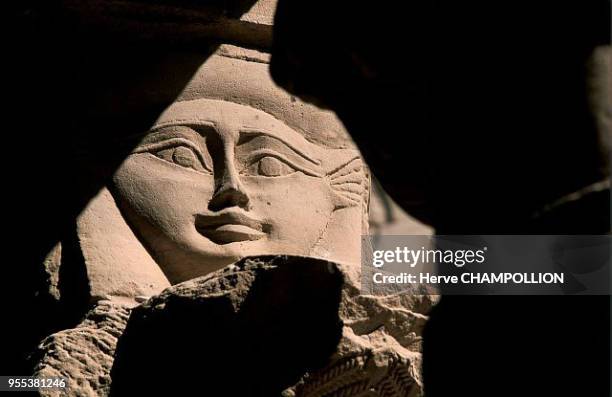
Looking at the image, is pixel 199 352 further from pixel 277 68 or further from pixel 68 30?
pixel 68 30

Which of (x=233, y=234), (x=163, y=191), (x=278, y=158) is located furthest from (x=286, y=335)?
(x=278, y=158)

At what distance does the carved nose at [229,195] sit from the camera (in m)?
4.77

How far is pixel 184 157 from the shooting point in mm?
4871

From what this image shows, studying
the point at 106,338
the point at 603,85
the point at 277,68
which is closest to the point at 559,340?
the point at 603,85

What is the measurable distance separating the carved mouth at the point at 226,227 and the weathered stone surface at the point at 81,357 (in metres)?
0.51

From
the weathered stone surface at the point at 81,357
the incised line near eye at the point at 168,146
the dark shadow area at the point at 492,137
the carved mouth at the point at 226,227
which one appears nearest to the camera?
the dark shadow area at the point at 492,137

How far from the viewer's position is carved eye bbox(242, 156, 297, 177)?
193 inches

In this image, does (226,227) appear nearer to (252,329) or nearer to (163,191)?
(163,191)

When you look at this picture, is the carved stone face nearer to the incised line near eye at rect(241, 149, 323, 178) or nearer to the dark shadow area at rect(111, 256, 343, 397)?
the incised line near eye at rect(241, 149, 323, 178)

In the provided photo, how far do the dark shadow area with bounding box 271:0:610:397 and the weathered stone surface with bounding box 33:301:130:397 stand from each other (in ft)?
4.61

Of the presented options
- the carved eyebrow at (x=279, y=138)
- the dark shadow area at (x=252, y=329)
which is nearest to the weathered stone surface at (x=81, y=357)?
the dark shadow area at (x=252, y=329)

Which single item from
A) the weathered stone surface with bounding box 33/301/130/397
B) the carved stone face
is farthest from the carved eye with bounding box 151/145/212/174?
the weathered stone surface with bounding box 33/301/130/397

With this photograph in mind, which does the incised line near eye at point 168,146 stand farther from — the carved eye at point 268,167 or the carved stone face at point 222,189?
the carved eye at point 268,167

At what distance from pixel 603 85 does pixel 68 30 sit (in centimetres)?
270
